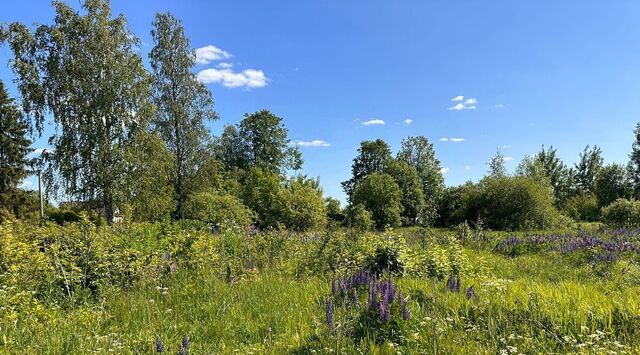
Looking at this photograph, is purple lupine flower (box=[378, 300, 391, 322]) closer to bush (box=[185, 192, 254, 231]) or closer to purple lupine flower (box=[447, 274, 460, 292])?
purple lupine flower (box=[447, 274, 460, 292])

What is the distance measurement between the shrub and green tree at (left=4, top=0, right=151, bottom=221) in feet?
13.4

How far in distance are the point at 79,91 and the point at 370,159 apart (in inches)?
1480

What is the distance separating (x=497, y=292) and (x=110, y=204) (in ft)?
62.2

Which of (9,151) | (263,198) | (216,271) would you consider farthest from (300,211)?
(9,151)

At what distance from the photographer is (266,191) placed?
3216cm

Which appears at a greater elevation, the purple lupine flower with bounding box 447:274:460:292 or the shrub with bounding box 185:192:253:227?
the shrub with bounding box 185:192:253:227

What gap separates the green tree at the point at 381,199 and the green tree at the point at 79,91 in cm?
1875

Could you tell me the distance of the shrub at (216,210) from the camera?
18.0 m

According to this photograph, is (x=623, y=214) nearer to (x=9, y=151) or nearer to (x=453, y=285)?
(x=453, y=285)

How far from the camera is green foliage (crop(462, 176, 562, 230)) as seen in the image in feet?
78.0

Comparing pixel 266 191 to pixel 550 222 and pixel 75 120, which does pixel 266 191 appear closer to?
pixel 75 120

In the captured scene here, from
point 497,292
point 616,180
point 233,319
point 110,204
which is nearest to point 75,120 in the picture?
point 110,204

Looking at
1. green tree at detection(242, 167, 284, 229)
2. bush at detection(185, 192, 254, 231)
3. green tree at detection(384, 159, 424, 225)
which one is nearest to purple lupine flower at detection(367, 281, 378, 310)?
bush at detection(185, 192, 254, 231)

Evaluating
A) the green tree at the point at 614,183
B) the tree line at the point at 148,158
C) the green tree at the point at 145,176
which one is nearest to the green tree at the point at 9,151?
the tree line at the point at 148,158
